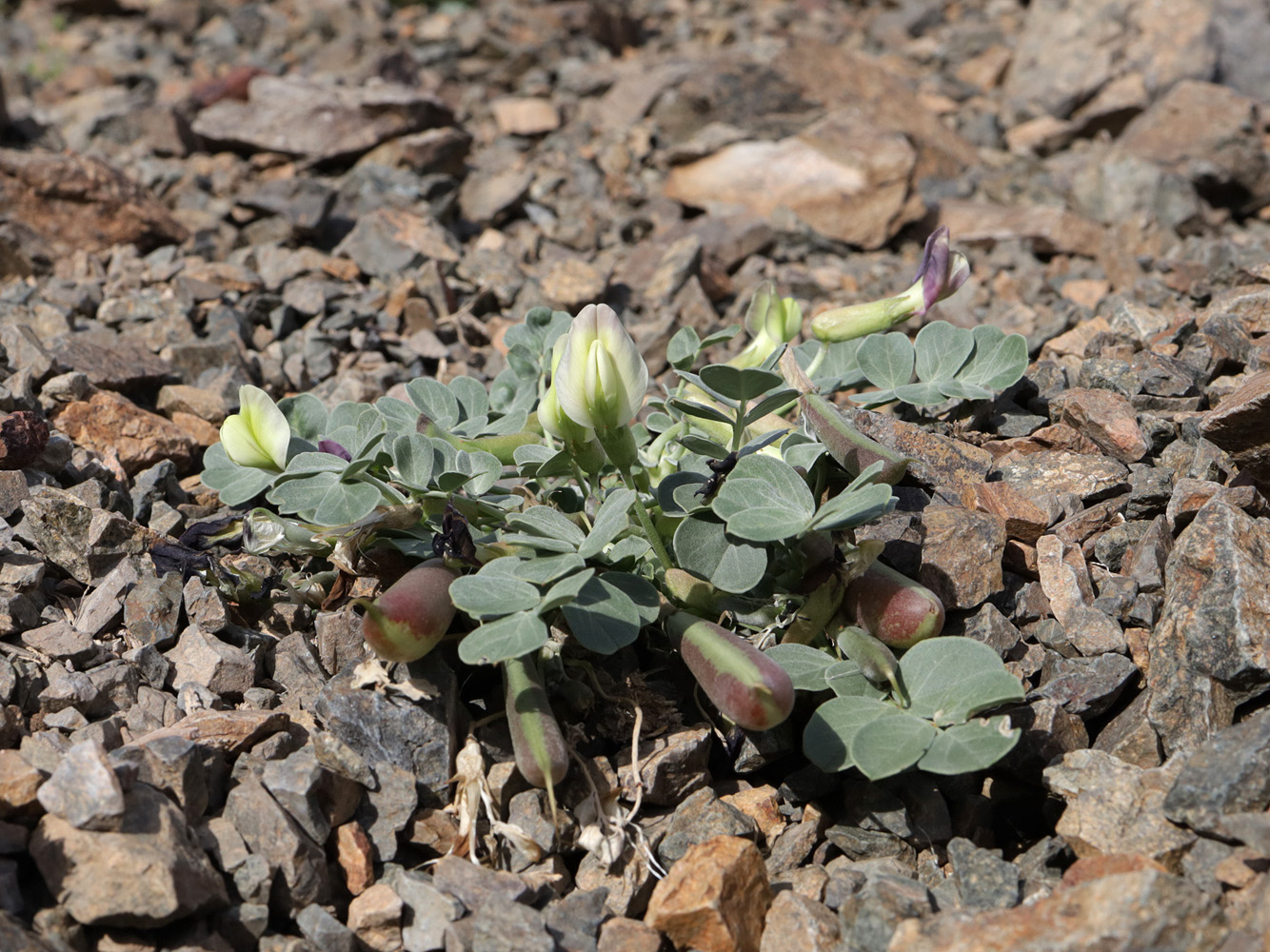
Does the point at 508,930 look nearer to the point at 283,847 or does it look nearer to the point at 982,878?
the point at 283,847

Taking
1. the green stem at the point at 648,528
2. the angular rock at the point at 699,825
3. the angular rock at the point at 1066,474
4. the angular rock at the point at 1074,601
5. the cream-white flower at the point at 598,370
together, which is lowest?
the angular rock at the point at 699,825

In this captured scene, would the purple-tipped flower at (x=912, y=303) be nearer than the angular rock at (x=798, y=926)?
No

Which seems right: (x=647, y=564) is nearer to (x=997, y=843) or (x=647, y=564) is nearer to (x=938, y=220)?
(x=997, y=843)

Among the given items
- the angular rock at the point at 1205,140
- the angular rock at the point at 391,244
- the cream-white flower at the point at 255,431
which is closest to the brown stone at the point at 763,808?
the cream-white flower at the point at 255,431

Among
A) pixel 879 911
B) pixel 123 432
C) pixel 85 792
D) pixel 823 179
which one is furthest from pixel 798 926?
pixel 823 179

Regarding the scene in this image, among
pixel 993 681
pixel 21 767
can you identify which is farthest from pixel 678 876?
pixel 21 767

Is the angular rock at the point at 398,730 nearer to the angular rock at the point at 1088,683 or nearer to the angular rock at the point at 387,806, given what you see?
the angular rock at the point at 387,806

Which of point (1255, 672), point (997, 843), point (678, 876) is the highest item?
point (1255, 672)
